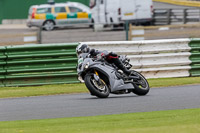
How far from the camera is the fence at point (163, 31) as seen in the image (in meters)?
16.4

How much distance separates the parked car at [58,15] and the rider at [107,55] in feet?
71.9

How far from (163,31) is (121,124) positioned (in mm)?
10026

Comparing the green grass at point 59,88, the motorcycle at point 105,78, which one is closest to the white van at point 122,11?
the green grass at point 59,88

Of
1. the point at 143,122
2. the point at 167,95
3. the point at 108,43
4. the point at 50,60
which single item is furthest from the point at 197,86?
the point at 143,122

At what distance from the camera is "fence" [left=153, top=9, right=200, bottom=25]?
28672mm

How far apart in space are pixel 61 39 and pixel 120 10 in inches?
523

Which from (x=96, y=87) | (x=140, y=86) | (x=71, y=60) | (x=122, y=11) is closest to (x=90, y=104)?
(x=96, y=87)

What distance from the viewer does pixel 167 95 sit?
10.8 m

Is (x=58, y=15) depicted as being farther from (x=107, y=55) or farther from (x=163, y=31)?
(x=107, y=55)

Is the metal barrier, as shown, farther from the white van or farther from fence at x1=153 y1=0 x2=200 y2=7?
fence at x1=153 y1=0 x2=200 y2=7

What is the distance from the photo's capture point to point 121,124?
289 inches

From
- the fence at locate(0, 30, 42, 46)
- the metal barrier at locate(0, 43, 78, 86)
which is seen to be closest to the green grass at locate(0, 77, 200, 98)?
the metal barrier at locate(0, 43, 78, 86)

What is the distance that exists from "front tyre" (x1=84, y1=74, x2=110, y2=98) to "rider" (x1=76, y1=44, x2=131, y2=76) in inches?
18.9

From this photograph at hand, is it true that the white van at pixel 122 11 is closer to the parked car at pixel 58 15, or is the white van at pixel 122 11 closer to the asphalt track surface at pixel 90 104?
the parked car at pixel 58 15
